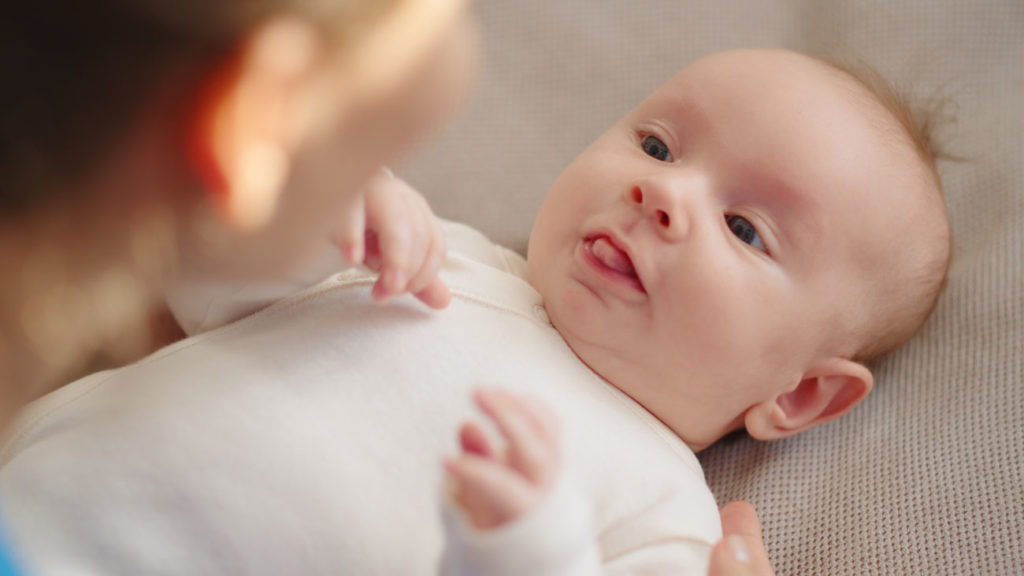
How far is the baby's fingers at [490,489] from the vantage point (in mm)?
531

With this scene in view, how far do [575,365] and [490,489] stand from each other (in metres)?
0.39

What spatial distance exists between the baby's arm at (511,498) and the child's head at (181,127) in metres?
0.18

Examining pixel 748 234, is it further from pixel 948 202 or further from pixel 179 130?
pixel 179 130

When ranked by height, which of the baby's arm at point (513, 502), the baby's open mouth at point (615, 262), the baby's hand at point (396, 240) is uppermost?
the baby's hand at point (396, 240)

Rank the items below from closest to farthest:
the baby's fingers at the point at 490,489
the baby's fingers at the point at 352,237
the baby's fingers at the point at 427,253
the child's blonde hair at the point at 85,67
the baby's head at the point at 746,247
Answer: the child's blonde hair at the point at 85,67, the baby's fingers at the point at 490,489, the baby's fingers at the point at 352,237, the baby's fingers at the point at 427,253, the baby's head at the point at 746,247

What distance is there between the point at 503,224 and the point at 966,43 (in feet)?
2.54

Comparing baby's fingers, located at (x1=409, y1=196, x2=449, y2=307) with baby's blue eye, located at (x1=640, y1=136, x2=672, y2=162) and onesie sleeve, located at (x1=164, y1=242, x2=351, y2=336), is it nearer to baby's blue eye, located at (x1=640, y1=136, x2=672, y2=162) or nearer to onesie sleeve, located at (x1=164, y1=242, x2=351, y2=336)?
onesie sleeve, located at (x1=164, y1=242, x2=351, y2=336)

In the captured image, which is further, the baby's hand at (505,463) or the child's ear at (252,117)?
the baby's hand at (505,463)

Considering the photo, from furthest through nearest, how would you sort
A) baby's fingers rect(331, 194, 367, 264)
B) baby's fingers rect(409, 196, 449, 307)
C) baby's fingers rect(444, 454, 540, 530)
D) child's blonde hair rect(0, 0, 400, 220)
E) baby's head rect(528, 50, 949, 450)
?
baby's head rect(528, 50, 949, 450) < baby's fingers rect(409, 196, 449, 307) < baby's fingers rect(331, 194, 367, 264) < baby's fingers rect(444, 454, 540, 530) < child's blonde hair rect(0, 0, 400, 220)

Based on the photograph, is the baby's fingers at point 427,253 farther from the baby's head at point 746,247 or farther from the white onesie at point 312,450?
the baby's head at point 746,247

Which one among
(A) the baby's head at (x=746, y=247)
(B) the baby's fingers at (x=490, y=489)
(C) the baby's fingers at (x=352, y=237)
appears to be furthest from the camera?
(A) the baby's head at (x=746, y=247)

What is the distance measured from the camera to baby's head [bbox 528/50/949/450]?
876 mm

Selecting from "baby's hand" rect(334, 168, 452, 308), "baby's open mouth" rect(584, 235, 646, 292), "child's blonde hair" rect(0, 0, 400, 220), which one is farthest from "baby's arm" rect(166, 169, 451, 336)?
"child's blonde hair" rect(0, 0, 400, 220)

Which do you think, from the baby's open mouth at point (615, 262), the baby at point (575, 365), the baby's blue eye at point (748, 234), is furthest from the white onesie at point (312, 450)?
the baby's blue eye at point (748, 234)
